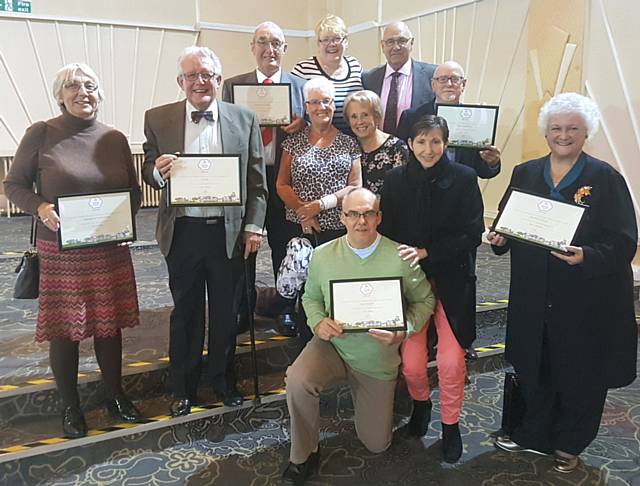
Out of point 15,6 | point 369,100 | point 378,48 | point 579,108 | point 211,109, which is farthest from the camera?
point 378,48

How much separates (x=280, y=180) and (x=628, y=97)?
9.75 feet

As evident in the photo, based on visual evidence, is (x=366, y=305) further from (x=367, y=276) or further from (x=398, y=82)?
(x=398, y=82)

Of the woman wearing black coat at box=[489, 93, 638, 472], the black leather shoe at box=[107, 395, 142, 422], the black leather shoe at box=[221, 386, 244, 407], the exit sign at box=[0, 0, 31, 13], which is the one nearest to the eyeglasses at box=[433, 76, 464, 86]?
the woman wearing black coat at box=[489, 93, 638, 472]

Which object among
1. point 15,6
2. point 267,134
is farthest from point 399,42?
point 15,6

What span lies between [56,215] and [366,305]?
114cm

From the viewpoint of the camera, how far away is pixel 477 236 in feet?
7.19

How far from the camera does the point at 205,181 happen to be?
2129 mm

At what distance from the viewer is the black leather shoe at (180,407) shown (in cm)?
240

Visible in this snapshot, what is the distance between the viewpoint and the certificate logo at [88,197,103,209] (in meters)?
2.04

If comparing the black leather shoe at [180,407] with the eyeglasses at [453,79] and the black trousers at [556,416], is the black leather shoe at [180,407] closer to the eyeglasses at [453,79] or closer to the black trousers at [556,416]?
the black trousers at [556,416]

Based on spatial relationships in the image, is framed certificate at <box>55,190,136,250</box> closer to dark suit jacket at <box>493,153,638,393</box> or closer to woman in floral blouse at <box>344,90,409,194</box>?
woman in floral blouse at <box>344,90,409,194</box>

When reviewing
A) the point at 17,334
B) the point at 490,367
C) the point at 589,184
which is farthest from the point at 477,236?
the point at 17,334

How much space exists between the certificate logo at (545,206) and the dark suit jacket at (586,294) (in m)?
0.11

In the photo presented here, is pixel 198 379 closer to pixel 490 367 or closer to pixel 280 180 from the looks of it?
pixel 280 180
